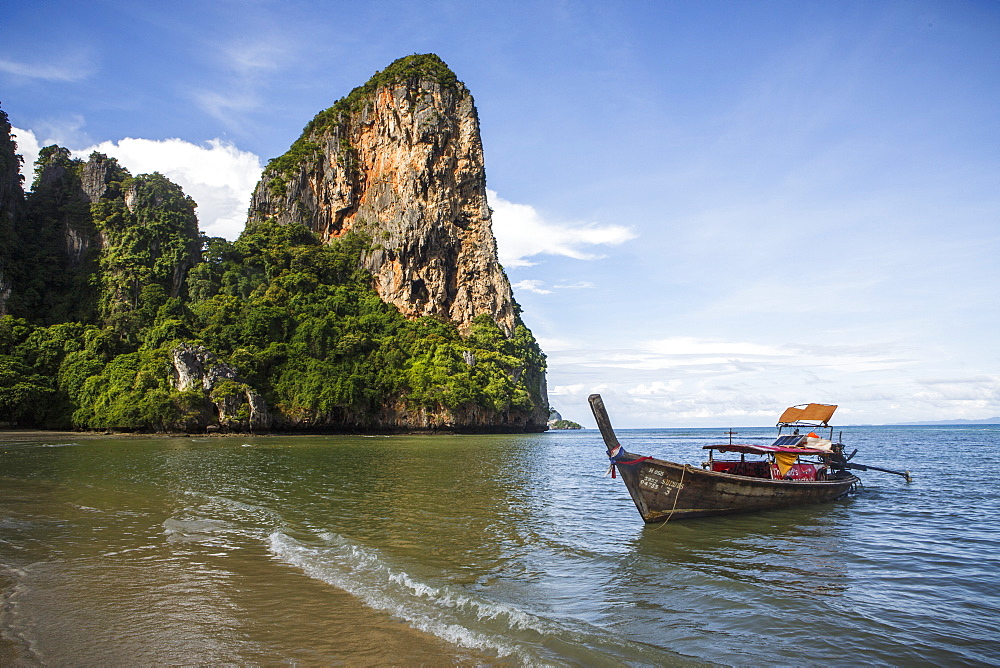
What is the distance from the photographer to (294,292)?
7856cm

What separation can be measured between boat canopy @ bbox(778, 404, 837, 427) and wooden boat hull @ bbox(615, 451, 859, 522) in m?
7.19

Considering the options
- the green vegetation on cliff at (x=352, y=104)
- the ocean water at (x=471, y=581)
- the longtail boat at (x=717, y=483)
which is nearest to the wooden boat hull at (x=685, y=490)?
the longtail boat at (x=717, y=483)

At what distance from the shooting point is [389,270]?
85062 mm

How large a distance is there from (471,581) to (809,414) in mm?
18704

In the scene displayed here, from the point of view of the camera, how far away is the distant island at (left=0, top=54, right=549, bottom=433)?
57031 mm

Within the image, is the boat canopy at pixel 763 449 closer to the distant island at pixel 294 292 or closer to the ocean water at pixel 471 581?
the ocean water at pixel 471 581

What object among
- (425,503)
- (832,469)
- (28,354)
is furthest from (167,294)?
(832,469)


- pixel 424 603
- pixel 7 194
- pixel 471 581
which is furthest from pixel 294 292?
pixel 424 603

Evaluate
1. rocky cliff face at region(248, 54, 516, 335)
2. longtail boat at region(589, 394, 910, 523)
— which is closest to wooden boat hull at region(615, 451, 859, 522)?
longtail boat at region(589, 394, 910, 523)

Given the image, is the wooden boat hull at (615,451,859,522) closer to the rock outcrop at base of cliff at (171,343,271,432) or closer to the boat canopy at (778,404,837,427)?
the boat canopy at (778,404,837,427)

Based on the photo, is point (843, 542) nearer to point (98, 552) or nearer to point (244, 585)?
point (244, 585)

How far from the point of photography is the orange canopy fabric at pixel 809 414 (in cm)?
2203

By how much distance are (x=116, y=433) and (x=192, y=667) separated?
193 ft

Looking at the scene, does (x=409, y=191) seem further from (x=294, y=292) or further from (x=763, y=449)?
(x=763, y=449)
